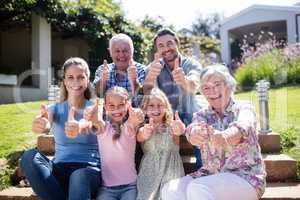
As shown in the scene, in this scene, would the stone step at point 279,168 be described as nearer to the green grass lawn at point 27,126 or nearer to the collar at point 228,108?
the green grass lawn at point 27,126

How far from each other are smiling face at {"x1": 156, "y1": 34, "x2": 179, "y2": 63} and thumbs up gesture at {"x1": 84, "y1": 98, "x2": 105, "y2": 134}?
3.02 ft

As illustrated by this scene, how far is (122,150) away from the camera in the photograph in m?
2.88

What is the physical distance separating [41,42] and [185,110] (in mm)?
7505

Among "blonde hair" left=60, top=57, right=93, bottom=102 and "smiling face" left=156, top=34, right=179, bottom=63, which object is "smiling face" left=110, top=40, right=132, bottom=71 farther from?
"blonde hair" left=60, top=57, right=93, bottom=102

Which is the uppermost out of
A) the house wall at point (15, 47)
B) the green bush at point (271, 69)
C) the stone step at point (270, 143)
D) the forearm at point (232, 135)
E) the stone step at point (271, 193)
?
the house wall at point (15, 47)

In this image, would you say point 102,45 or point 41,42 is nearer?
point 41,42

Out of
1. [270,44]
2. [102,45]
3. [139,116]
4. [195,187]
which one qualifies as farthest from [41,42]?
[195,187]

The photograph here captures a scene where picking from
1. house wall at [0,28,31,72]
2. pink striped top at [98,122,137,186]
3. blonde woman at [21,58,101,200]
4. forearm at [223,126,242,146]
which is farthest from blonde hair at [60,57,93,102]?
house wall at [0,28,31,72]

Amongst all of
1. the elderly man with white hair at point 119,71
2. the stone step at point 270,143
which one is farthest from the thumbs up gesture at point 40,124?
the stone step at point 270,143

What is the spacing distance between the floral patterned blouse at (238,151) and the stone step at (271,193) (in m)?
0.58

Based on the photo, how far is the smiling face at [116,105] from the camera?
2.87 m

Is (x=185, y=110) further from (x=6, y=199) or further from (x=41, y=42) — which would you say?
(x=41, y=42)

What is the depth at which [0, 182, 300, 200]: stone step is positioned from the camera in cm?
289

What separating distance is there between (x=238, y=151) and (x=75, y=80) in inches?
49.0
